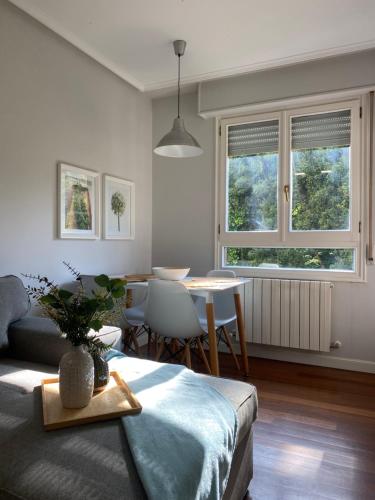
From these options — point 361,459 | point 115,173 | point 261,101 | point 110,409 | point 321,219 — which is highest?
point 261,101

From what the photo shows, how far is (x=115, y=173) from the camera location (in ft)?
11.8

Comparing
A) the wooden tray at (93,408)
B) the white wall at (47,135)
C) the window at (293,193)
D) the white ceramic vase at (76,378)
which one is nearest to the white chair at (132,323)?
the white wall at (47,135)

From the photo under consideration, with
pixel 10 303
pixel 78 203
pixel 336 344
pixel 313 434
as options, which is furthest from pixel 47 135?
pixel 336 344

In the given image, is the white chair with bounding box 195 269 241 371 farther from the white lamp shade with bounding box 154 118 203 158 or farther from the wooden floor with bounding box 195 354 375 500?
the white lamp shade with bounding box 154 118 203 158

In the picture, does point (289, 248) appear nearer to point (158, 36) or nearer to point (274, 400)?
point (274, 400)

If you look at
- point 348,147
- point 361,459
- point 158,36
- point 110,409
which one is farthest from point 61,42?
point 361,459

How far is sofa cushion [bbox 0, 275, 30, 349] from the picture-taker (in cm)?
203

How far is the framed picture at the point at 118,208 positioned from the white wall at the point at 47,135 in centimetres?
9

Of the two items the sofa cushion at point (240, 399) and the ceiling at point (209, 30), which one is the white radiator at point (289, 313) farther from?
the ceiling at point (209, 30)

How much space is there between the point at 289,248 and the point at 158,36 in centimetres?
216

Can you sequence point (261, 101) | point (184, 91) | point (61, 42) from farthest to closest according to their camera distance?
point (184, 91) < point (261, 101) < point (61, 42)

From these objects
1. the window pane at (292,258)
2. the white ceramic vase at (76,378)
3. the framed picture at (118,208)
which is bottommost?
the white ceramic vase at (76,378)

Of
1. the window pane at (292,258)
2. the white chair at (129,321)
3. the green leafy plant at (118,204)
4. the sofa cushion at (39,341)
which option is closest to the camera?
the sofa cushion at (39,341)

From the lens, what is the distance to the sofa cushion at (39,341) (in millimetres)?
2008
